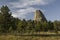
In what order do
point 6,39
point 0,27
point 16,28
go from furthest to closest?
point 16,28 → point 0,27 → point 6,39

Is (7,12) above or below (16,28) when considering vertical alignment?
above

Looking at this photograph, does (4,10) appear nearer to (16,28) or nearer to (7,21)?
(7,21)

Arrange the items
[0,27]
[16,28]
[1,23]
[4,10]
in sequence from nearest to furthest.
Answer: [0,27], [1,23], [4,10], [16,28]

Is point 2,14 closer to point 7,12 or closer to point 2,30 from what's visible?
point 7,12

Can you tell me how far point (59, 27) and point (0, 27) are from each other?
5502 centimetres

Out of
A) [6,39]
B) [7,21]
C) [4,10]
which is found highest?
[4,10]

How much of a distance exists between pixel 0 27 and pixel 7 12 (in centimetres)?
891

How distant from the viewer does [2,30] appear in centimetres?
4469

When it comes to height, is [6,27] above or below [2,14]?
below

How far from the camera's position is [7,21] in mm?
49406

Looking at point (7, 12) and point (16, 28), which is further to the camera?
point (16, 28)

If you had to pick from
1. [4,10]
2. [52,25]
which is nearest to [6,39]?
[4,10]

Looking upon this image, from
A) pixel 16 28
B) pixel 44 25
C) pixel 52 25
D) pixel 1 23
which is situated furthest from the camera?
pixel 52 25

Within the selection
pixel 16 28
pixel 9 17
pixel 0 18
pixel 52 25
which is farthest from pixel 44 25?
pixel 0 18
